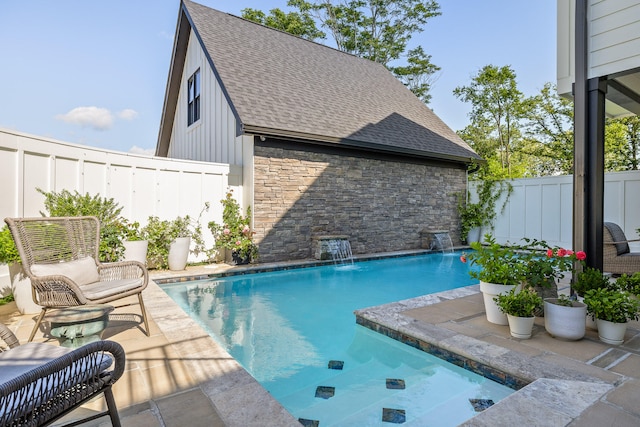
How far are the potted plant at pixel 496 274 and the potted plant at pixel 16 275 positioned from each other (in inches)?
187

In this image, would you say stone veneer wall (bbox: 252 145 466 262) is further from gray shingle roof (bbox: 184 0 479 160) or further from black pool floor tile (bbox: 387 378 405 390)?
black pool floor tile (bbox: 387 378 405 390)

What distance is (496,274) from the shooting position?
3580mm

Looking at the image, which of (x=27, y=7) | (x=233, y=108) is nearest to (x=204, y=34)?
(x=233, y=108)

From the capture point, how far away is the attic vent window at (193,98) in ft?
35.0

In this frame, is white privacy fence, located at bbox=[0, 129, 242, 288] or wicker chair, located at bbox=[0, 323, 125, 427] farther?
white privacy fence, located at bbox=[0, 129, 242, 288]

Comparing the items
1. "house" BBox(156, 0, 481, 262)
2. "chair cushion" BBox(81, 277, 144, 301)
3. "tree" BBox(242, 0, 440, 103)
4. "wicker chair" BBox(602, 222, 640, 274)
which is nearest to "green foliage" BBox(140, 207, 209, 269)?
"house" BBox(156, 0, 481, 262)

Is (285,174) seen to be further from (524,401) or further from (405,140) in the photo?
(524,401)

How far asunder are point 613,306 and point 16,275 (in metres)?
5.89

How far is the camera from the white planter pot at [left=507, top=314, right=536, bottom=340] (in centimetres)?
319

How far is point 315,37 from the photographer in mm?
19562

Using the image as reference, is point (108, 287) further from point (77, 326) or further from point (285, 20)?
point (285, 20)

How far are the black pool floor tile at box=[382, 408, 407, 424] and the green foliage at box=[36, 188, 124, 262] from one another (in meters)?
4.78

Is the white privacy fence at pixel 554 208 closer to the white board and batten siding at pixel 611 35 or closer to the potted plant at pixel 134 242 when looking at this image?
the white board and batten siding at pixel 611 35

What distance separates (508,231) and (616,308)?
8.61m
